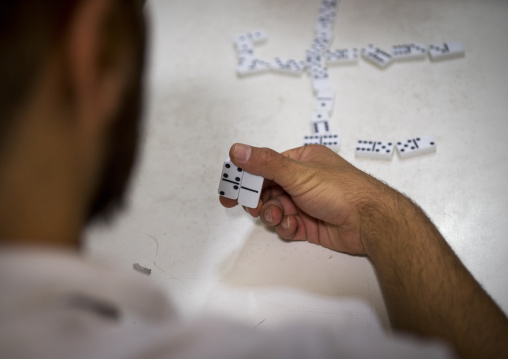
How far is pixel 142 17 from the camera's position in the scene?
0.65 m

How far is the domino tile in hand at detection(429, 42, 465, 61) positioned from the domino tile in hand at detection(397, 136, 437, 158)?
21.5 inches

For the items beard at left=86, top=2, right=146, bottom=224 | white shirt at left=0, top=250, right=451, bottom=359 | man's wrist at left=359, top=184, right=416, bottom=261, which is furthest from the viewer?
man's wrist at left=359, top=184, right=416, bottom=261

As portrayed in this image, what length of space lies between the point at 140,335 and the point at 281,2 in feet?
7.69

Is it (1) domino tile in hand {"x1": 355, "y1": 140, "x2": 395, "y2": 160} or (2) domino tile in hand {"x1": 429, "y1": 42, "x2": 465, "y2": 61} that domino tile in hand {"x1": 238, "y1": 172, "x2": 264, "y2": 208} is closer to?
(1) domino tile in hand {"x1": 355, "y1": 140, "x2": 395, "y2": 160}

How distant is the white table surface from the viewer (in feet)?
4.46

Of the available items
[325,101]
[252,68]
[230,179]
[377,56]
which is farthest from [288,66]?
[230,179]

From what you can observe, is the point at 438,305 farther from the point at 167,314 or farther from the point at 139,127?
the point at 139,127

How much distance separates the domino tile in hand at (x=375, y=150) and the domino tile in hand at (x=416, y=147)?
0.04 m

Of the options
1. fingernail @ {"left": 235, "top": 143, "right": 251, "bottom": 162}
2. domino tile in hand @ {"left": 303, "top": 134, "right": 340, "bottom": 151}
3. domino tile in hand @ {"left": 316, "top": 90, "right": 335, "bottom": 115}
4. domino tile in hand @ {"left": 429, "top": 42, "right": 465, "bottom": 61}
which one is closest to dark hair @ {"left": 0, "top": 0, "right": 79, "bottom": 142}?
fingernail @ {"left": 235, "top": 143, "right": 251, "bottom": 162}

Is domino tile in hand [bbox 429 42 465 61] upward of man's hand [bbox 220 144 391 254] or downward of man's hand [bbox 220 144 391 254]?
upward

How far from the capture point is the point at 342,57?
6.84ft

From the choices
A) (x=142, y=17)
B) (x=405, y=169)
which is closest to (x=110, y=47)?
(x=142, y=17)

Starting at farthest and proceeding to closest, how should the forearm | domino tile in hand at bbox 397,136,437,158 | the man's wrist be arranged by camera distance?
domino tile in hand at bbox 397,136,437,158, the man's wrist, the forearm

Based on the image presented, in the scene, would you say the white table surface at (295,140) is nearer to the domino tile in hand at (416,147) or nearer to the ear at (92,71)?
the domino tile in hand at (416,147)
